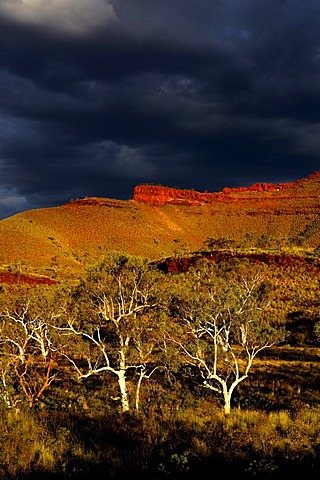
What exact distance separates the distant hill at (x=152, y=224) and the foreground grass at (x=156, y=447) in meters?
61.2

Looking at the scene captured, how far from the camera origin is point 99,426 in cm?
1170

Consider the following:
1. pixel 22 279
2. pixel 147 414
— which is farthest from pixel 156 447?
pixel 22 279

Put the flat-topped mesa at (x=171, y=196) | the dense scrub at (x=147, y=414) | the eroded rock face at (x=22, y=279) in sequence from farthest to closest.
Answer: the flat-topped mesa at (x=171, y=196), the eroded rock face at (x=22, y=279), the dense scrub at (x=147, y=414)

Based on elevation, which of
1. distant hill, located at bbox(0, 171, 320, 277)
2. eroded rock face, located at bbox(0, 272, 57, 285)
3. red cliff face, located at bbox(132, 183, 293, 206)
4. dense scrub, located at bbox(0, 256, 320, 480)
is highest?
red cliff face, located at bbox(132, 183, 293, 206)

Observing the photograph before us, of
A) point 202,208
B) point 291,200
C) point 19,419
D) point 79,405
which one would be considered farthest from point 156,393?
point 291,200

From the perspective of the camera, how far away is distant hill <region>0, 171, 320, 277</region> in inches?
3866

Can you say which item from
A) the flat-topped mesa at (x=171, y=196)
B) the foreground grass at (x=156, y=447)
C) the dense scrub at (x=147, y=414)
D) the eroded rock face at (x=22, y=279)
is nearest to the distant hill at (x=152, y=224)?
the flat-topped mesa at (x=171, y=196)

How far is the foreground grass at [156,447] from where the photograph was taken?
7.64 meters

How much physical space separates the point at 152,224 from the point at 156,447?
129019mm

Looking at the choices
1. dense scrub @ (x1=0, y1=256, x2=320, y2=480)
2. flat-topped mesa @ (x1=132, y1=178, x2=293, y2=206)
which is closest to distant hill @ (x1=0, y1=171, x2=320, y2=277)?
flat-topped mesa @ (x1=132, y1=178, x2=293, y2=206)

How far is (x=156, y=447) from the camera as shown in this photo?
911 centimetres

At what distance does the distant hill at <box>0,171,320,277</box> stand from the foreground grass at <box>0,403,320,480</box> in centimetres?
6120

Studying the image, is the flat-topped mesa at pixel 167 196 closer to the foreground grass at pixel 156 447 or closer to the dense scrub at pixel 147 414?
the dense scrub at pixel 147 414

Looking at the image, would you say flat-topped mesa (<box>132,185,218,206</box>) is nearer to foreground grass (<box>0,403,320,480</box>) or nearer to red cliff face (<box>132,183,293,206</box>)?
red cliff face (<box>132,183,293,206</box>)
